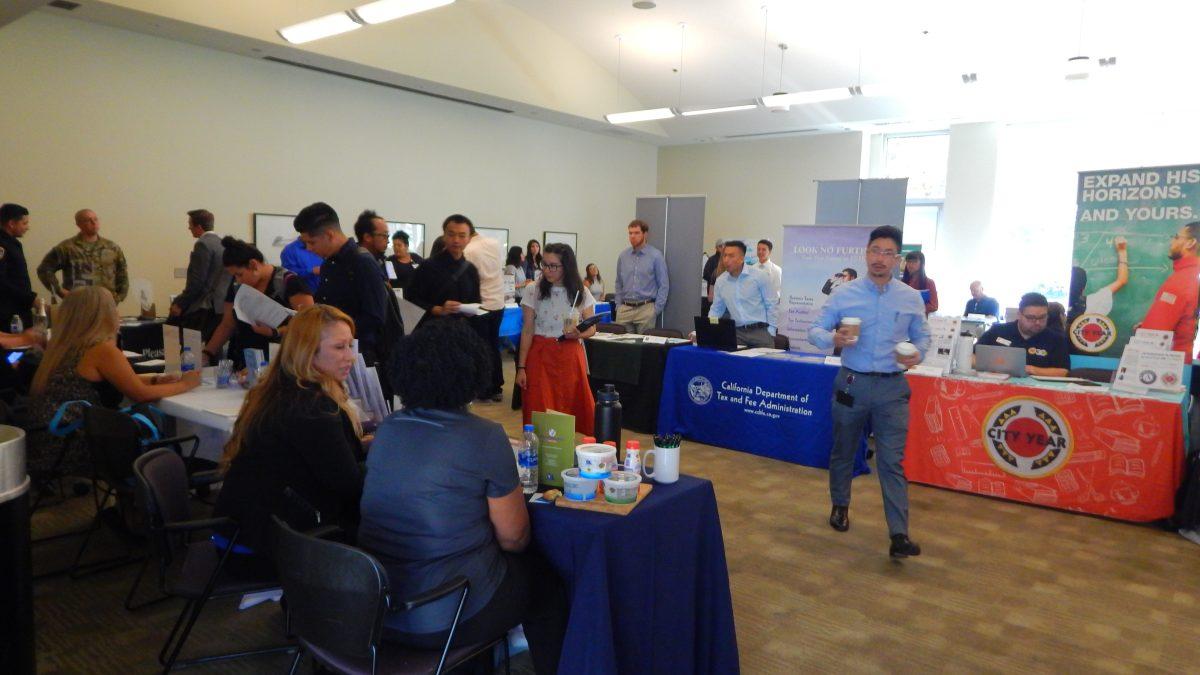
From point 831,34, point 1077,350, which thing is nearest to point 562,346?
point 1077,350

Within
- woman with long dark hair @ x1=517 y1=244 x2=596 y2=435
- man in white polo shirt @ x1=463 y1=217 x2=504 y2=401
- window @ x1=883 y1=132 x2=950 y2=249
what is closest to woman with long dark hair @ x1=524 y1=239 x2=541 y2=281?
man in white polo shirt @ x1=463 y1=217 x2=504 y2=401

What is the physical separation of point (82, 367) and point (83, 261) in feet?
12.1

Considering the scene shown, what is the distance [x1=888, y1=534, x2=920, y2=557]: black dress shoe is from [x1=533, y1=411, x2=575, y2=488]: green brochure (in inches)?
77.0

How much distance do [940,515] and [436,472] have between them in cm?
330

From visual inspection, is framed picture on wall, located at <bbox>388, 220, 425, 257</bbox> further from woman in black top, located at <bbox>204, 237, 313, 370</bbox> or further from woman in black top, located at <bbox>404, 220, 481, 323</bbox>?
woman in black top, located at <bbox>204, 237, 313, 370</bbox>

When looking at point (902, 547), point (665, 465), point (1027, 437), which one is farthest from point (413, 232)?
point (665, 465)

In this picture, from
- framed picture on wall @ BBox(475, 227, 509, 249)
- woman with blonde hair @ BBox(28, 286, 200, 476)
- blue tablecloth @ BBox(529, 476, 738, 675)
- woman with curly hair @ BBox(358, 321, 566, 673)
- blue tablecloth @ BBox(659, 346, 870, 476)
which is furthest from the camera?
framed picture on wall @ BBox(475, 227, 509, 249)

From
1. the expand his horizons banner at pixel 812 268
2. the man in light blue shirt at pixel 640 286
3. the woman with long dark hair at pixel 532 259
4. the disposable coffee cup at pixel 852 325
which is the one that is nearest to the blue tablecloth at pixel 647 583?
the disposable coffee cup at pixel 852 325

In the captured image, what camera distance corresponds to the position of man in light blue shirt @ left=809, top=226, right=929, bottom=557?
3.44 m

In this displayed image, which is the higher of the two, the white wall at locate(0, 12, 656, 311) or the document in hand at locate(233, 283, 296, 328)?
the white wall at locate(0, 12, 656, 311)

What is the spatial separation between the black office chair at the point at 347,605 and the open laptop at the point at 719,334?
147 inches

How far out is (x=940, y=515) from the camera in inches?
159

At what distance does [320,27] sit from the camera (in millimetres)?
6262

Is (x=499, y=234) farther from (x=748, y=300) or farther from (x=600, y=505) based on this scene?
(x=600, y=505)
